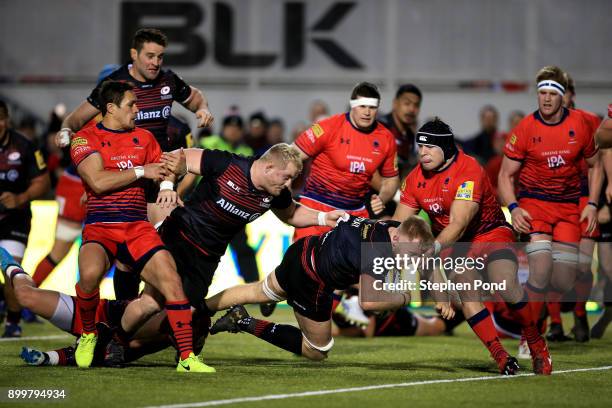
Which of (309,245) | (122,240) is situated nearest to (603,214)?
(309,245)

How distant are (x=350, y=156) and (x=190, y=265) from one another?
3.06 m

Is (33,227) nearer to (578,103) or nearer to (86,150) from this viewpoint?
(86,150)

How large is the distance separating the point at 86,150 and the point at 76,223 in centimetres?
462

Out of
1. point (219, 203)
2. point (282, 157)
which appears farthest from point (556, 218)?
point (219, 203)

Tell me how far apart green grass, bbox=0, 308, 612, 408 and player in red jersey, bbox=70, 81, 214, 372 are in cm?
40

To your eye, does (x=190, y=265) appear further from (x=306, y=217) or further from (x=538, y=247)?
(x=538, y=247)

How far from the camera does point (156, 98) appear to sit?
433 inches

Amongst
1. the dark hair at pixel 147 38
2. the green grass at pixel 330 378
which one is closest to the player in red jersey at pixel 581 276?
the green grass at pixel 330 378

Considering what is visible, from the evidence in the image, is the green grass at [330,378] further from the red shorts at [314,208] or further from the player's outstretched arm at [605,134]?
the player's outstretched arm at [605,134]

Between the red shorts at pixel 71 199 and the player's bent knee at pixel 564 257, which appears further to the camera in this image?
the red shorts at pixel 71 199

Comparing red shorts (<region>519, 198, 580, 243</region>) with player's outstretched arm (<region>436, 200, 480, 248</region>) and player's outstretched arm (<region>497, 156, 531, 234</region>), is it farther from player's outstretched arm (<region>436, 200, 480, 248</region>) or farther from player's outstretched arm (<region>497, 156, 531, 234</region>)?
player's outstretched arm (<region>436, 200, 480, 248</region>)

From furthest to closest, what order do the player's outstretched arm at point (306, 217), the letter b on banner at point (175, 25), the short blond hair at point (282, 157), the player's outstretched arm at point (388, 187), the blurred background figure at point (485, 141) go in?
1. the letter b on banner at point (175, 25)
2. the blurred background figure at point (485, 141)
3. the player's outstretched arm at point (388, 187)
4. the player's outstretched arm at point (306, 217)
5. the short blond hair at point (282, 157)

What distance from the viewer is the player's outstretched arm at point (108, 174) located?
29.3ft

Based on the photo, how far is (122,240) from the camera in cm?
908
